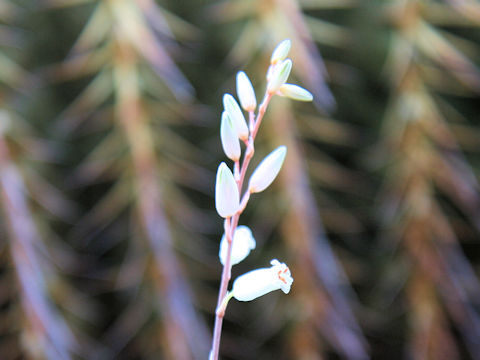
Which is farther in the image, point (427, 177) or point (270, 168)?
point (427, 177)

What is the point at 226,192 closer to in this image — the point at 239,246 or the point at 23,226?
the point at 239,246

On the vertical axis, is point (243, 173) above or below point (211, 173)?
above

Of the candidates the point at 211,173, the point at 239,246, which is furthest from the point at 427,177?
the point at 239,246

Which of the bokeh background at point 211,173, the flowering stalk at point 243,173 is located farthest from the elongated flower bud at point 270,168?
the bokeh background at point 211,173

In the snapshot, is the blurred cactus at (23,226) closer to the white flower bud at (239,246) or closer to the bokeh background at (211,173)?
the bokeh background at (211,173)

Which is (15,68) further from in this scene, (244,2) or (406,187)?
(406,187)

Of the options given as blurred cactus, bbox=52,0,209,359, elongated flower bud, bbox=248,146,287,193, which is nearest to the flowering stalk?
elongated flower bud, bbox=248,146,287,193

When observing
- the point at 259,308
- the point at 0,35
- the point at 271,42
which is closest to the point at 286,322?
the point at 259,308
